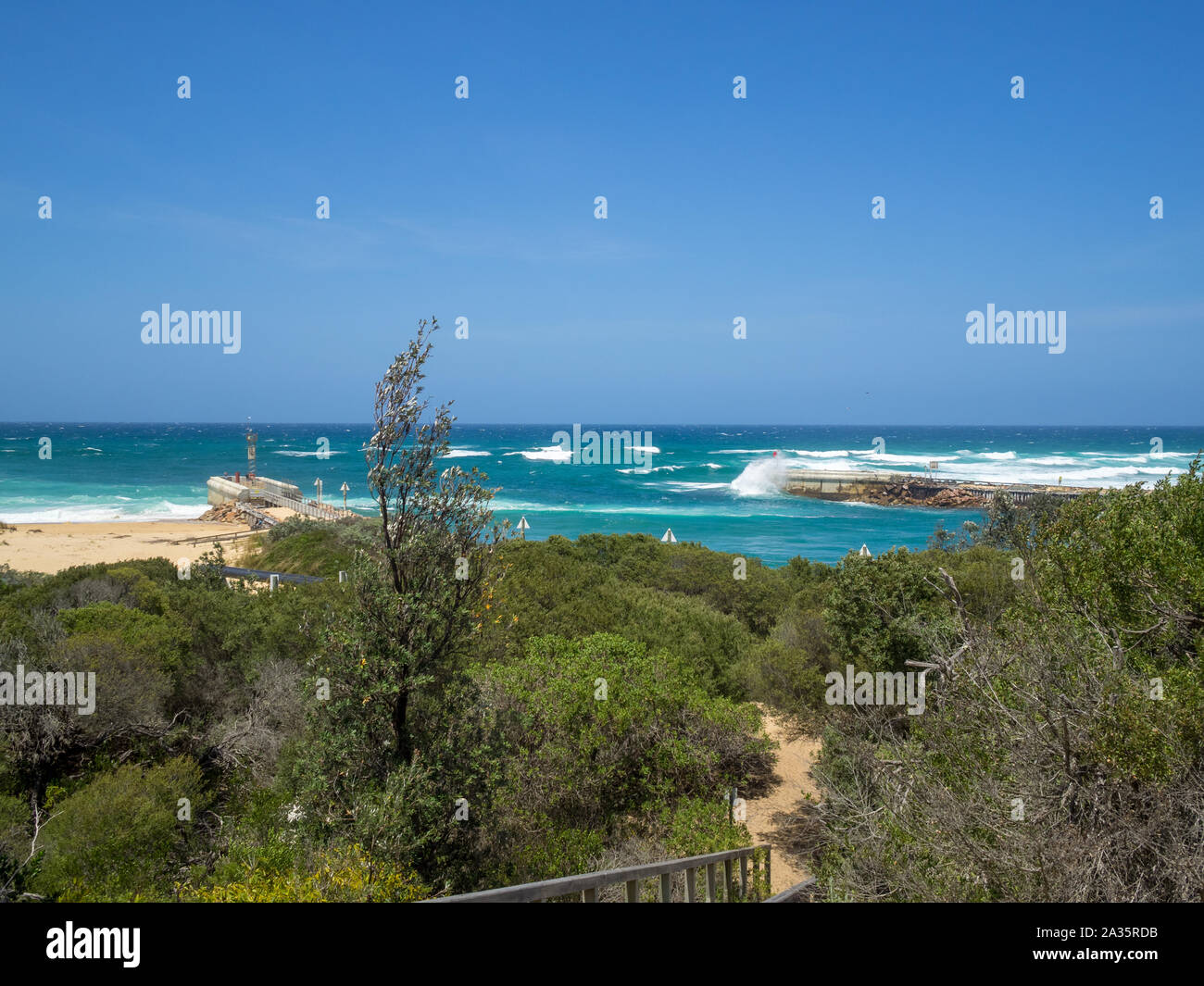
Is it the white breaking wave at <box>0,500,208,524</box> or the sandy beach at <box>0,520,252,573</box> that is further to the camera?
the white breaking wave at <box>0,500,208,524</box>

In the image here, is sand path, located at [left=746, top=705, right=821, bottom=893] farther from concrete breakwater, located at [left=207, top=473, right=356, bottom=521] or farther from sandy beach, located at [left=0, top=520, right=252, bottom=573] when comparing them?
concrete breakwater, located at [left=207, top=473, right=356, bottom=521]

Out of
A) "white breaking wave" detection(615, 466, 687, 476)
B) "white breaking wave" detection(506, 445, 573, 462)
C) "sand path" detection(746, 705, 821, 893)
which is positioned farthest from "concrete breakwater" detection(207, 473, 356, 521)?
"white breaking wave" detection(506, 445, 573, 462)

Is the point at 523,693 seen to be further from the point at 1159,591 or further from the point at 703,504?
the point at 703,504

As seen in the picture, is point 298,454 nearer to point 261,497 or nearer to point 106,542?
point 261,497

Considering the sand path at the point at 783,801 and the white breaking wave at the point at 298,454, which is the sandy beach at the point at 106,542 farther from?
the white breaking wave at the point at 298,454

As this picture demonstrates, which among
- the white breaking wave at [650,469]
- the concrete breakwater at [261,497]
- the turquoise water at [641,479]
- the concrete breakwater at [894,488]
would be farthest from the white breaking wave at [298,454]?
the concrete breakwater at [894,488]

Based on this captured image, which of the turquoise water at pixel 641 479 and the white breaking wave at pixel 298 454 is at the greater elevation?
the white breaking wave at pixel 298 454
